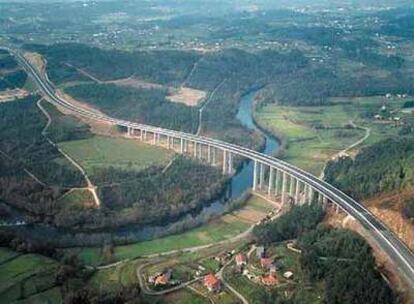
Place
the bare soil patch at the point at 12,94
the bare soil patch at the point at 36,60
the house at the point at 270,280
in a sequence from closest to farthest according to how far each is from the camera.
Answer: the house at the point at 270,280, the bare soil patch at the point at 12,94, the bare soil patch at the point at 36,60

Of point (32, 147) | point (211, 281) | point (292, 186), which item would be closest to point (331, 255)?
point (211, 281)

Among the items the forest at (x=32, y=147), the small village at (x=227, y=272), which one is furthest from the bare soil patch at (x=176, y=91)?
the small village at (x=227, y=272)

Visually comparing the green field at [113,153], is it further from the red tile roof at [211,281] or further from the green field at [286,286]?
the green field at [286,286]

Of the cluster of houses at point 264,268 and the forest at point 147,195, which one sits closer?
the cluster of houses at point 264,268

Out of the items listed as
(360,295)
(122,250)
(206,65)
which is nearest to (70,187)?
(122,250)

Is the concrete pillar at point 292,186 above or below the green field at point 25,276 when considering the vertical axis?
below

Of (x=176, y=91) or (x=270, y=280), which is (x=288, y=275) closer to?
(x=270, y=280)

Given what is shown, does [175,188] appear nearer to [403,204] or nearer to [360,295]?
[403,204]

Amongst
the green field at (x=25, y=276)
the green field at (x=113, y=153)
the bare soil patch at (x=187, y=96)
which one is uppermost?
the green field at (x=25, y=276)
